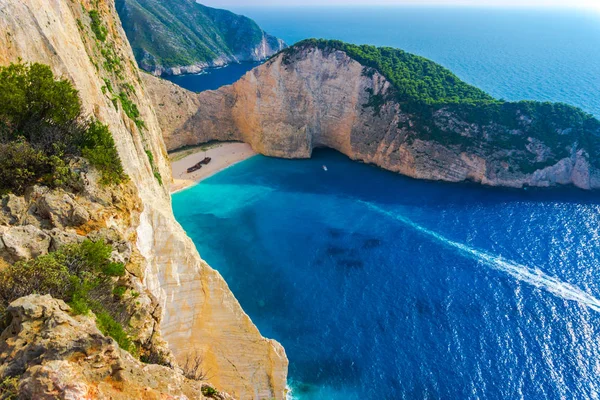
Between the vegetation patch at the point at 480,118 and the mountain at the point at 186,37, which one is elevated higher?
the mountain at the point at 186,37

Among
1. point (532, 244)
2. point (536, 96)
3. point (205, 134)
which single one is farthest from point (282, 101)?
point (536, 96)

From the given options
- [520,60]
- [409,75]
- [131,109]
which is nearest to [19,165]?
[131,109]

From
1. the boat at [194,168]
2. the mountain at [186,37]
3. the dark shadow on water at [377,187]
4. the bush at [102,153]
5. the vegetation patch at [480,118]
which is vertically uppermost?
the mountain at [186,37]

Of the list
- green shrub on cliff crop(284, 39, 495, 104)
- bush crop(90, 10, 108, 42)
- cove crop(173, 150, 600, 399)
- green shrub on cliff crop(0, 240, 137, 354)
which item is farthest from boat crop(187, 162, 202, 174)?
green shrub on cliff crop(0, 240, 137, 354)

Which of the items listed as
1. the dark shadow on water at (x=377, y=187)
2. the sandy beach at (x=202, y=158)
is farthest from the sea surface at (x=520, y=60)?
the sandy beach at (x=202, y=158)

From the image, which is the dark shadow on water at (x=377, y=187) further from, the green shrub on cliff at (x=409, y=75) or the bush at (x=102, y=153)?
the bush at (x=102, y=153)

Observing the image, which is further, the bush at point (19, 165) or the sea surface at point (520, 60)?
the sea surface at point (520, 60)
